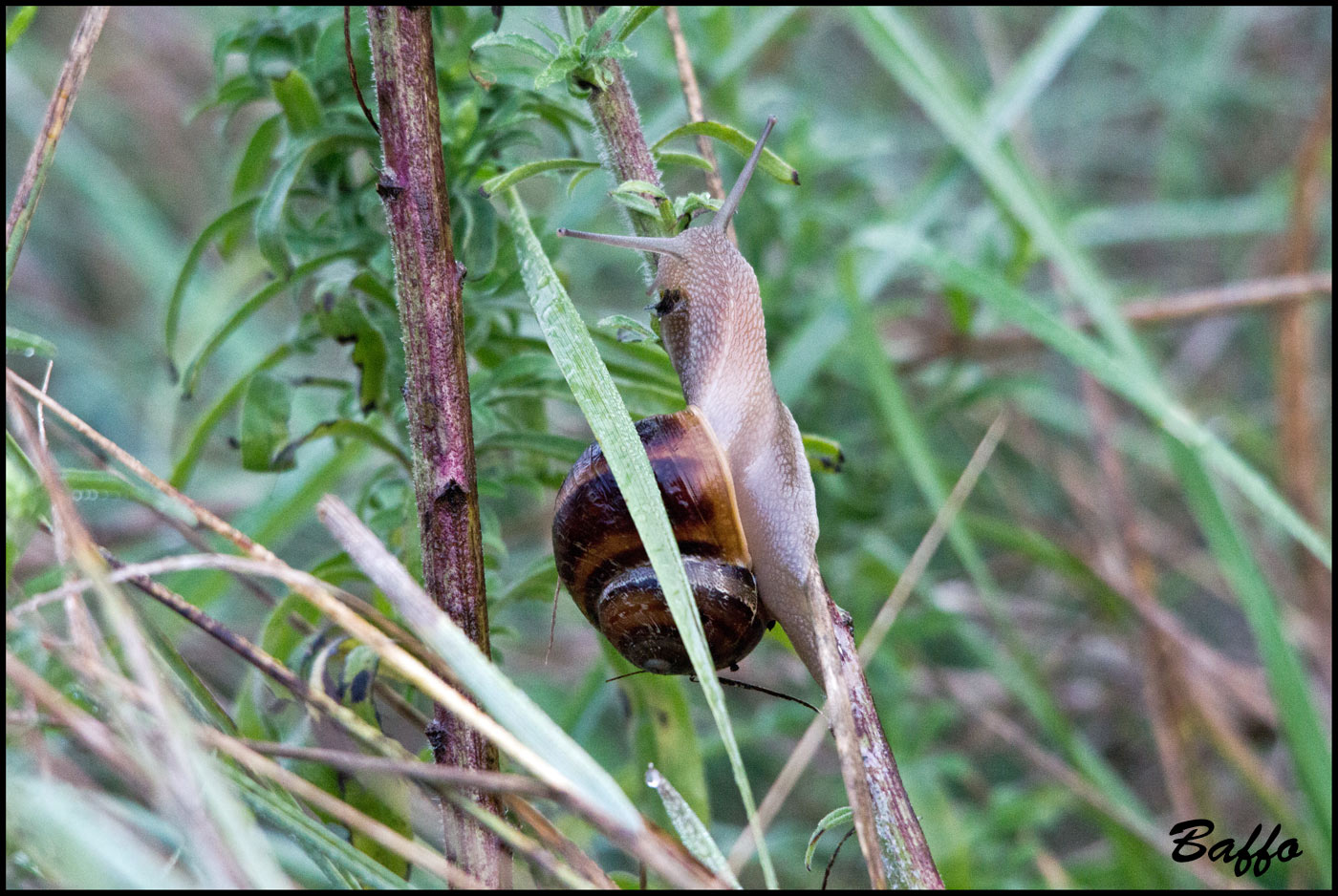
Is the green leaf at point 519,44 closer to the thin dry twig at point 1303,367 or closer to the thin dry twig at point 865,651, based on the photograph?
the thin dry twig at point 865,651

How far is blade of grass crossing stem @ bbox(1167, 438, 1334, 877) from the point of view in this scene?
178cm

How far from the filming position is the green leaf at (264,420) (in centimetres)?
142

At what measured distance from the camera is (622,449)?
3.63ft

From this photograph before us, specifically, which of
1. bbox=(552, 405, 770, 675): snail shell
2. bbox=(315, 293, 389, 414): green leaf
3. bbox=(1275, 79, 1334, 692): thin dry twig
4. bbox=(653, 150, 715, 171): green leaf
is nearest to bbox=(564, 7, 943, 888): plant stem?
bbox=(653, 150, 715, 171): green leaf

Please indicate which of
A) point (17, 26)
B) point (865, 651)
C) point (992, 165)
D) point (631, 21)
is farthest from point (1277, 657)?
point (17, 26)

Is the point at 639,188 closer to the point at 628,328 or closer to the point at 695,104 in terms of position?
the point at 628,328

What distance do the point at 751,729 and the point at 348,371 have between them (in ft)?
4.55

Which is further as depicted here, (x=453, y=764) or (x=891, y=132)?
(x=891, y=132)

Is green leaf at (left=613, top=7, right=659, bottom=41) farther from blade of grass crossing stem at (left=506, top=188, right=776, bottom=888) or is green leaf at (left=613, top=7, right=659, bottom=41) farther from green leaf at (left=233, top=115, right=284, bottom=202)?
green leaf at (left=233, top=115, right=284, bottom=202)

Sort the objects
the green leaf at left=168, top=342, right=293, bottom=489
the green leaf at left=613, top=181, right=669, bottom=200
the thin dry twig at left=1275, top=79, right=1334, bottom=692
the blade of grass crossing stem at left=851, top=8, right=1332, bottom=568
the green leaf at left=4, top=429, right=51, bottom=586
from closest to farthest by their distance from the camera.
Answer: the green leaf at left=4, top=429, right=51, bottom=586, the green leaf at left=613, top=181, right=669, bottom=200, the green leaf at left=168, top=342, right=293, bottom=489, the blade of grass crossing stem at left=851, top=8, right=1332, bottom=568, the thin dry twig at left=1275, top=79, right=1334, bottom=692

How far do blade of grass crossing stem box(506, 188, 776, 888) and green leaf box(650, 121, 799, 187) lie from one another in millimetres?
220

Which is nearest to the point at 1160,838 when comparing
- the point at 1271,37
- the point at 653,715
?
the point at 653,715

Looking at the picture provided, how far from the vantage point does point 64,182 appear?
3.99 m

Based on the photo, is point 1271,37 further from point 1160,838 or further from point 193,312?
point 193,312
